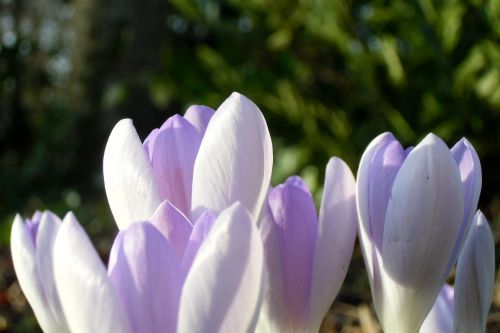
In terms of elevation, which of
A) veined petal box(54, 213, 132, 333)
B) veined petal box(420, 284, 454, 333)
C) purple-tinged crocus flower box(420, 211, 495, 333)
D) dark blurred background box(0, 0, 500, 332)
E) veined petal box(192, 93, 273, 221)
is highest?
dark blurred background box(0, 0, 500, 332)

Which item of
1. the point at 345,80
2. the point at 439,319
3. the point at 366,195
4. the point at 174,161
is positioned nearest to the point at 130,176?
the point at 174,161

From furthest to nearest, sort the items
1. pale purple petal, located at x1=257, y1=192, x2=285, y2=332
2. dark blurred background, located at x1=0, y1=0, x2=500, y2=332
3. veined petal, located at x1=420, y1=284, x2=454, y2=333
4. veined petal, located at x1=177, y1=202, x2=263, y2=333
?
dark blurred background, located at x1=0, y1=0, x2=500, y2=332 → veined petal, located at x1=420, y1=284, x2=454, y2=333 → pale purple petal, located at x1=257, y1=192, x2=285, y2=332 → veined petal, located at x1=177, y1=202, x2=263, y2=333

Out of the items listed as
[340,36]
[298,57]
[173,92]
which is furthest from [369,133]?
[173,92]

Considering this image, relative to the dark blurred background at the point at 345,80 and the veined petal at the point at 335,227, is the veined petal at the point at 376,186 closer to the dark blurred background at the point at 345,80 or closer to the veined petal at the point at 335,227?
the veined petal at the point at 335,227

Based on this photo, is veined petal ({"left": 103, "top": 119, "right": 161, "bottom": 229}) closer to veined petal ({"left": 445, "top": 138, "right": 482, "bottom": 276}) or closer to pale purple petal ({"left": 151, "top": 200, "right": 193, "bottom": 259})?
pale purple petal ({"left": 151, "top": 200, "right": 193, "bottom": 259})

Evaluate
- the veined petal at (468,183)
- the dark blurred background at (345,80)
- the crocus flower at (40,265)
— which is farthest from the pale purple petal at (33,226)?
the dark blurred background at (345,80)

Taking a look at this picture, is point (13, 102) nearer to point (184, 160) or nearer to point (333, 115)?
point (333, 115)

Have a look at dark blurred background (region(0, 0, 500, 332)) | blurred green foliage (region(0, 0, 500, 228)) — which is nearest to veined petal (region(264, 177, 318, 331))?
dark blurred background (region(0, 0, 500, 332))
